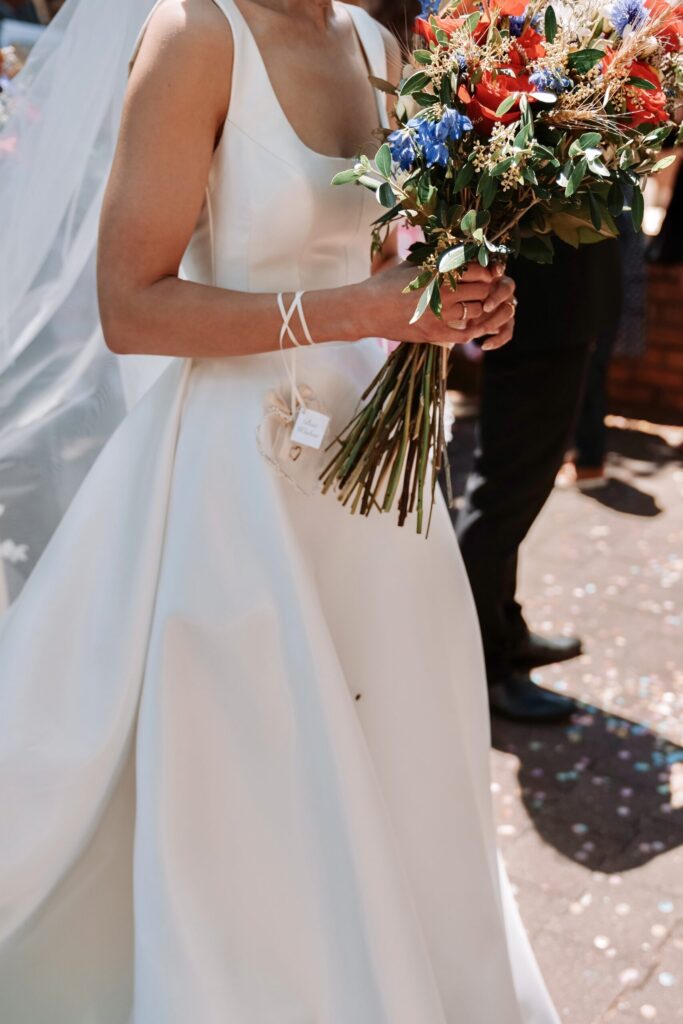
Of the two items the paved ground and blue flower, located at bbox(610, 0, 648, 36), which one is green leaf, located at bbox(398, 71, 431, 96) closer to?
blue flower, located at bbox(610, 0, 648, 36)

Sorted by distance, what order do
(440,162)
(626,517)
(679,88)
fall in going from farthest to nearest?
1. (626,517)
2. (679,88)
3. (440,162)

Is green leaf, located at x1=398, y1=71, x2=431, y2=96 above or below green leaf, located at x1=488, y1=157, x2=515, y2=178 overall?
above

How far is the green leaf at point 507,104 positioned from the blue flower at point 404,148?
129 millimetres

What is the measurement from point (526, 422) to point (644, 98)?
1.80m

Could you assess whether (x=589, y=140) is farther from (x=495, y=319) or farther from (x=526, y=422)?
(x=526, y=422)

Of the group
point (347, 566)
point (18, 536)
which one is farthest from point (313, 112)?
point (18, 536)

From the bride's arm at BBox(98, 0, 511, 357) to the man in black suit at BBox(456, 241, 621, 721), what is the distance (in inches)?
61.2

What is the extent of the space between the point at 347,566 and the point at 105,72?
103 cm

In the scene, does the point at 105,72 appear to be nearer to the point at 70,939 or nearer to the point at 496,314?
the point at 496,314

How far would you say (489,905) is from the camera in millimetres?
2197

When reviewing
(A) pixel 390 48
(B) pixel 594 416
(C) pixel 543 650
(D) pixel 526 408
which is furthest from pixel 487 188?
(B) pixel 594 416

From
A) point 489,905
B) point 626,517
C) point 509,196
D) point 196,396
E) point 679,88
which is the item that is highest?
point 679,88

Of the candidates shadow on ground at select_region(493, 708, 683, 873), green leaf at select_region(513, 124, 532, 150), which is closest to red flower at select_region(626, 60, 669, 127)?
green leaf at select_region(513, 124, 532, 150)

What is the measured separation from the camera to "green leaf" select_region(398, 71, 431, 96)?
68.8 inches
